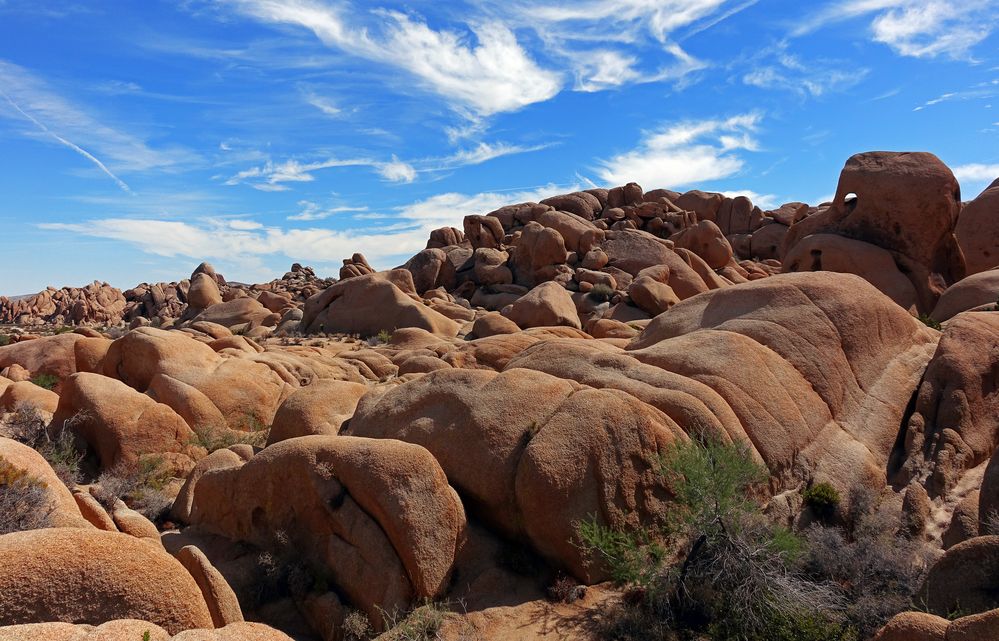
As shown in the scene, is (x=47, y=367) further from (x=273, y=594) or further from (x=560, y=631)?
(x=560, y=631)

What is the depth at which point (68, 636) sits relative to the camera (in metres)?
4.44

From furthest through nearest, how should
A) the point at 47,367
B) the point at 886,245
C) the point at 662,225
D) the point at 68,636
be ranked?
the point at 662,225 < the point at 886,245 < the point at 47,367 < the point at 68,636

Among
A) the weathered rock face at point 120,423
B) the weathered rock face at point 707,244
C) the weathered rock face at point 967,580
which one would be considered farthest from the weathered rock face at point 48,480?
the weathered rock face at point 707,244

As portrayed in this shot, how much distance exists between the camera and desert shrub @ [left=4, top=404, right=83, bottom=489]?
495 inches

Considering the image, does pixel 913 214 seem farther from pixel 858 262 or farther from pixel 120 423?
Answer: pixel 120 423

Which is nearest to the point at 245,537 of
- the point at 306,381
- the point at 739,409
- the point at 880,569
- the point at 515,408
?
the point at 515,408

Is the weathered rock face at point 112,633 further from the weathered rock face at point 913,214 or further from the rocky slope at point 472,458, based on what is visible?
the weathered rock face at point 913,214

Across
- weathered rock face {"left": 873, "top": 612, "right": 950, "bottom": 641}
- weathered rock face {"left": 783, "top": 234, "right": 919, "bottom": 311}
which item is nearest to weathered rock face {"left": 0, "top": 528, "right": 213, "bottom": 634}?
weathered rock face {"left": 873, "top": 612, "right": 950, "bottom": 641}

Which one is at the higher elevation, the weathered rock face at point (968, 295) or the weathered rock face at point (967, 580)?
the weathered rock face at point (968, 295)

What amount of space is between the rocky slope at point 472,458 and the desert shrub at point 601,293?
45.3 feet

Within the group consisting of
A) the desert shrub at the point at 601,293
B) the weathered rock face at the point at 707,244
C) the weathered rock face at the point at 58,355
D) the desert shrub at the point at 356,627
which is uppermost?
the weathered rock face at the point at 707,244

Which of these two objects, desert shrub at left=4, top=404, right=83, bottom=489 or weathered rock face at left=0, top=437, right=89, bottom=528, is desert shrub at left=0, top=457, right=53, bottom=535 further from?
desert shrub at left=4, top=404, right=83, bottom=489

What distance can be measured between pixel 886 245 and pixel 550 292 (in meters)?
12.8

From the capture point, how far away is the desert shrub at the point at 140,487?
37.5 ft
